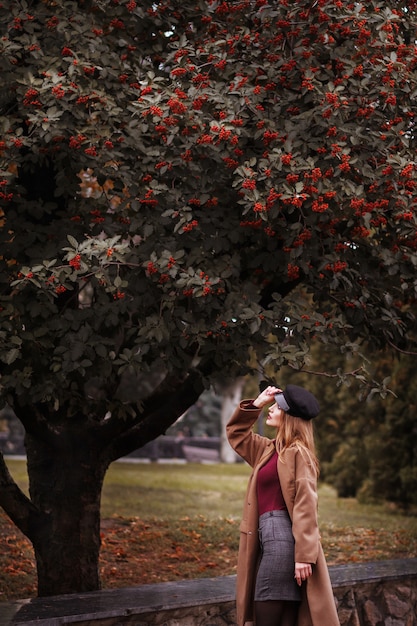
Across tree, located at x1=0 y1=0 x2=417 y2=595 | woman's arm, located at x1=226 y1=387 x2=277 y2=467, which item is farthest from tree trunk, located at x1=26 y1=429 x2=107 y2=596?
woman's arm, located at x1=226 y1=387 x2=277 y2=467

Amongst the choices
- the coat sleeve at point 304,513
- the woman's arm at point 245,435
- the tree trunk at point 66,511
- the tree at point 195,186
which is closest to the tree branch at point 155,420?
the tree trunk at point 66,511

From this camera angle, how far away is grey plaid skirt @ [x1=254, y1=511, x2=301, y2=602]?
4.43 m

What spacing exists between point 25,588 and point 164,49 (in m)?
4.93

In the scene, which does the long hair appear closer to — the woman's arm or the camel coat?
the camel coat

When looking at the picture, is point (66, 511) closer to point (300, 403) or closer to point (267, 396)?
point (267, 396)

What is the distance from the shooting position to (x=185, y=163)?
19.6 ft

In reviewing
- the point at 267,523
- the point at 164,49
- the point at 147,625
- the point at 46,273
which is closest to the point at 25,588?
the point at 147,625

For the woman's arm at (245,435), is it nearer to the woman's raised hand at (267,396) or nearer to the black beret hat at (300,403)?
the woman's raised hand at (267,396)

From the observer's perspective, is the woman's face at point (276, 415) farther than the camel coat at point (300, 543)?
Yes

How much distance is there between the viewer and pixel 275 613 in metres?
4.47

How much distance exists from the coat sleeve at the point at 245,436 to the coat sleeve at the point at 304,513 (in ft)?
1.46

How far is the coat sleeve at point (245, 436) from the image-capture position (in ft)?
16.1

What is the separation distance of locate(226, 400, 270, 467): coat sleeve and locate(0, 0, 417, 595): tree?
82 centimetres

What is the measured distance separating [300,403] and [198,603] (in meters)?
1.83
